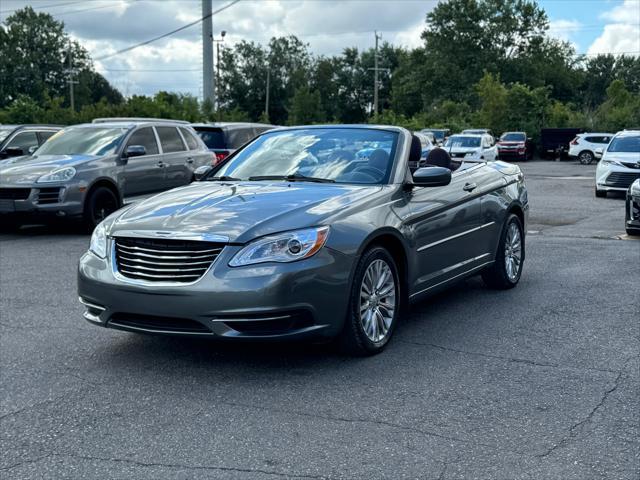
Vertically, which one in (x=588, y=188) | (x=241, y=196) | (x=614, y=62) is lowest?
(x=588, y=188)

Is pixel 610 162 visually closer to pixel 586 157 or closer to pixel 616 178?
pixel 616 178

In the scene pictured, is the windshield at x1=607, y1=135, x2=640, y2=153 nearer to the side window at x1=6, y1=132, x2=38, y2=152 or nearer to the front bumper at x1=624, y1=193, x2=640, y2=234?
the front bumper at x1=624, y1=193, x2=640, y2=234

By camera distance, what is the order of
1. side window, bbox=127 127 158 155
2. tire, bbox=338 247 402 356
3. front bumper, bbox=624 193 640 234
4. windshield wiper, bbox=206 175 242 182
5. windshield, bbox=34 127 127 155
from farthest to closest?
side window, bbox=127 127 158 155, windshield, bbox=34 127 127 155, front bumper, bbox=624 193 640 234, windshield wiper, bbox=206 175 242 182, tire, bbox=338 247 402 356

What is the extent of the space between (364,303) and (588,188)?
20.0 metres

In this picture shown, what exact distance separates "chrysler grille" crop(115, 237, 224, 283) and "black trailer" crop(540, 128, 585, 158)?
46114 mm

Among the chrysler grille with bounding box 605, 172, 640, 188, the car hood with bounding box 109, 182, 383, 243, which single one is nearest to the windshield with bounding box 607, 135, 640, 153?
the chrysler grille with bounding box 605, 172, 640, 188

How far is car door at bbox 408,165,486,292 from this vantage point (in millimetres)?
6074

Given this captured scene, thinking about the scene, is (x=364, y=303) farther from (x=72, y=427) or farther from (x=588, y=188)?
(x=588, y=188)

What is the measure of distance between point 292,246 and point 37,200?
7.91 metres

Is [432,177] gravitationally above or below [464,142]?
above

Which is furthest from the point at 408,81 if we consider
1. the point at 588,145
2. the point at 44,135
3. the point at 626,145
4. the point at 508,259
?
the point at 508,259

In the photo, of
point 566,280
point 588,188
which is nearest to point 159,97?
point 588,188

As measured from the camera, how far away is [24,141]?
15438mm

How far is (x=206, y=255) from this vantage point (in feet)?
16.1
